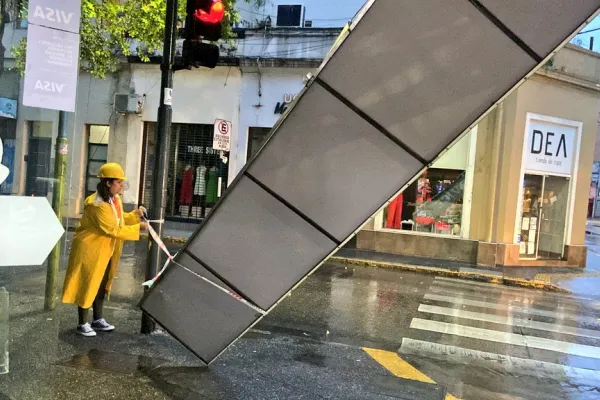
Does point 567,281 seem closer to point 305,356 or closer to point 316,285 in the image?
point 316,285

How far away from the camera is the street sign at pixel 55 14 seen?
13.9 ft

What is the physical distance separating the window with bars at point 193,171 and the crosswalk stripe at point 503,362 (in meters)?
12.1

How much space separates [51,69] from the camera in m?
4.41

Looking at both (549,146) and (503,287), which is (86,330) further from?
(549,146)

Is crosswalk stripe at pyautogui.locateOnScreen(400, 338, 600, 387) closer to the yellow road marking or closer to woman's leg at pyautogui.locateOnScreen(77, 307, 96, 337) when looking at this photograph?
the yellow road marking

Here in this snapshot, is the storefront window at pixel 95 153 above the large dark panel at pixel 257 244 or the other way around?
above

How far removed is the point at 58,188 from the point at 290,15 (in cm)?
1488

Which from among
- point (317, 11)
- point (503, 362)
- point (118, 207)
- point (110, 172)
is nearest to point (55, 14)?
point (110, 172)

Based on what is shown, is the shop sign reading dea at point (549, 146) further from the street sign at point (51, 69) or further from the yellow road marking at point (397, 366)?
the street sign at point (51, 69)

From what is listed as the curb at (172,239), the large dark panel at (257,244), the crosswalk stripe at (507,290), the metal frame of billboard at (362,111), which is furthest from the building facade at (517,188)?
the metal frame of billboard at (362,111)

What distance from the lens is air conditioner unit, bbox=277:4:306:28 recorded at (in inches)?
719

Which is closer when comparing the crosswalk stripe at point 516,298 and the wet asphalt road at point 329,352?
the wet asphalt road at point 329,352

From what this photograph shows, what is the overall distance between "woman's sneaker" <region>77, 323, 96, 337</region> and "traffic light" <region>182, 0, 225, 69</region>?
3.07m

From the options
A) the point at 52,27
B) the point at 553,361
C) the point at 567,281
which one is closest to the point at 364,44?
the point at 52,27
